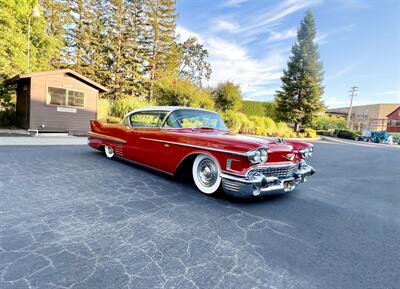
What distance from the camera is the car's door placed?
408cm

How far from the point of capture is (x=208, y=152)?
326cm

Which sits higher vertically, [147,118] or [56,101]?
[56,101]

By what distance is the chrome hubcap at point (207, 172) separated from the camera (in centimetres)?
336

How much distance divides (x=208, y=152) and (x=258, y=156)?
2.25 ft

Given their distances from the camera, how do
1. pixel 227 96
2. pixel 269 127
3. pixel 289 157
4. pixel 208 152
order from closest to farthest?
pixel 208 152 → pixel 289 157 → pixel 227 96 → pixel 269 127

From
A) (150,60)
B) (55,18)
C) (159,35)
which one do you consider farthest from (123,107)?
(159,35)

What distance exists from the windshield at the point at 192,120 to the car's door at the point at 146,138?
201mm

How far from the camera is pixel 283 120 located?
80.1 ft

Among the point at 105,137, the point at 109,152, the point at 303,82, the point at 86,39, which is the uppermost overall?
the point at 86,39

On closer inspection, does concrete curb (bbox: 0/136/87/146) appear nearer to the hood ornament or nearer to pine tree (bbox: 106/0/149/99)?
the hood ornament

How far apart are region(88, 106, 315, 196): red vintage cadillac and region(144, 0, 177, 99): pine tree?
68.7 feet

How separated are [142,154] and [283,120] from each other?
22.4 meters

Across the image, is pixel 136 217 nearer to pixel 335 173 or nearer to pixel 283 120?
pixel 335 173

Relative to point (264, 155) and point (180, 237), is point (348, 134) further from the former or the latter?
point (180, 237)
